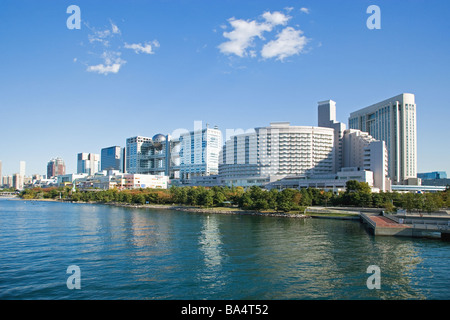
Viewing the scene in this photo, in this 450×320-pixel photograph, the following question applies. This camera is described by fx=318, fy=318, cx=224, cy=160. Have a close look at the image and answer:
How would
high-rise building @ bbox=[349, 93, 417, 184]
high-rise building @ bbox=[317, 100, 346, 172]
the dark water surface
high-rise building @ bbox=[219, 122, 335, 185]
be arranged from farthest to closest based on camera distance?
high-rise building @ bbox=[349, 93, 417, 184]
high-rise building @ bbox=[317, 100, 346, 172]
high-rise building @ bbox=[219, 122, 335, 185]
the dark water surface

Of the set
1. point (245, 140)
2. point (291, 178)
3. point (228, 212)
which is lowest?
point (228, 212)

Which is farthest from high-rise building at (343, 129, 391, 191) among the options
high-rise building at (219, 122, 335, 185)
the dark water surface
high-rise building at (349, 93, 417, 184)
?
the dark water surface

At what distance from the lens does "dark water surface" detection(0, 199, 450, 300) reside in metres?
22.8

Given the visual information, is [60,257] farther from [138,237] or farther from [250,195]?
[250,195]

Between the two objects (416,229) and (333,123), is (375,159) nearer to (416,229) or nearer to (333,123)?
(333,123)

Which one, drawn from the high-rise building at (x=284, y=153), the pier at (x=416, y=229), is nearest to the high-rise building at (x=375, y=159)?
the high-rise building at (x=284, y=153)

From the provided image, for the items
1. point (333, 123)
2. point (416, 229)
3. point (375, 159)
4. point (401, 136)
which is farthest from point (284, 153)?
point (416, 229)

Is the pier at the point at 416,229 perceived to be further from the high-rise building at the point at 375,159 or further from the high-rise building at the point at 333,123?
the high-rise building at the point at 333,123

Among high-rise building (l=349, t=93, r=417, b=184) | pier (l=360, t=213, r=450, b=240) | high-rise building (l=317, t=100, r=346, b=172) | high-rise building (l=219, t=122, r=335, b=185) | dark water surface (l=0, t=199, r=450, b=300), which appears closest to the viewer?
dark water surface (l=0, t=199, r=450, b=300)

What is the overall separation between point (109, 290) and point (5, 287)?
778 centimetres

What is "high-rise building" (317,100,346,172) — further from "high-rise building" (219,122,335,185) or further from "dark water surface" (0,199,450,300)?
"dark water surface" (0,199,450,300)
